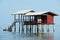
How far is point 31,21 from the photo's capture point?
86.2 metres

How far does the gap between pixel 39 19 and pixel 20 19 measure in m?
6.83

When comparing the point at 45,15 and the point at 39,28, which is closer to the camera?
the point at 45,15

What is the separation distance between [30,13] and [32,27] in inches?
238

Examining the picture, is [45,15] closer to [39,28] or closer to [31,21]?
[31,21]

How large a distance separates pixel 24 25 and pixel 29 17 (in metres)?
2.47

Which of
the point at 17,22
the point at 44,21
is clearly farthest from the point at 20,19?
the point at 44,21

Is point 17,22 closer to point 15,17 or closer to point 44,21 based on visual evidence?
point 15,17

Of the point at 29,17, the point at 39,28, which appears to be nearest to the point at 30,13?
the point at 29,17

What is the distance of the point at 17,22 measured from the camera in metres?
91.4

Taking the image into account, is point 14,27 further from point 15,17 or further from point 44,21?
point 44,21

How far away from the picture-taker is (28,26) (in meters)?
93.9

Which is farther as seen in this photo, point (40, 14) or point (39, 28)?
point (39, 28)

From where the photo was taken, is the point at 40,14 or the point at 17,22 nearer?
the point at 40,14

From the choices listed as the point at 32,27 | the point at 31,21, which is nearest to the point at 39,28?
the point at 32,27
